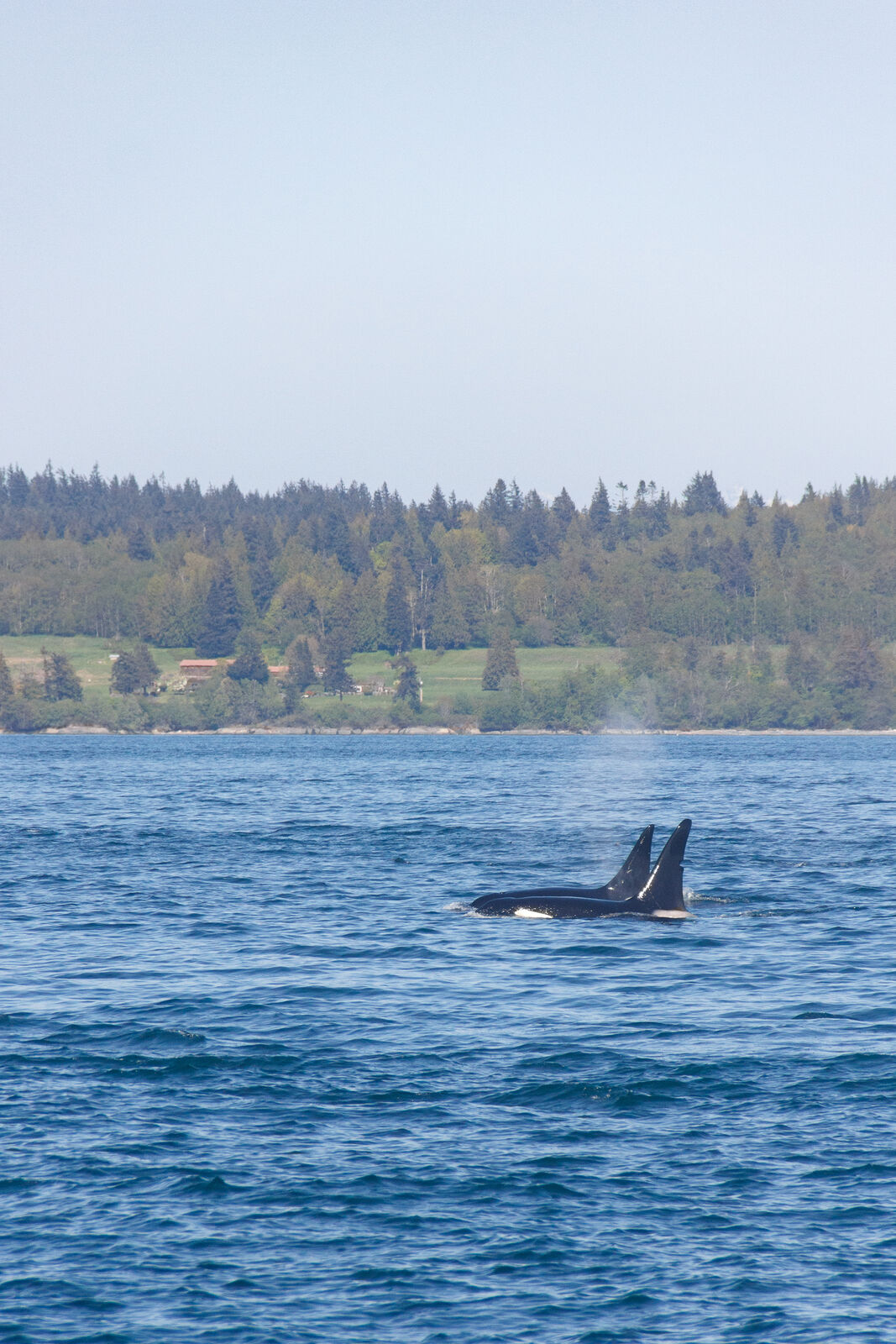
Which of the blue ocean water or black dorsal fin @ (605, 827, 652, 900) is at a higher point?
black dorsal fin @ (605, 827, 652, 900)

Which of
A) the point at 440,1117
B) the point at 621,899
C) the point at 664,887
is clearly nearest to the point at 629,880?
the point at 621,899

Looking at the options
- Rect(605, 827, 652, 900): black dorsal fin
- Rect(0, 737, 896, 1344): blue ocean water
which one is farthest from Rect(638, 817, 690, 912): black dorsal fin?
Rect(0, 737, 896, 1344): blue ocean water

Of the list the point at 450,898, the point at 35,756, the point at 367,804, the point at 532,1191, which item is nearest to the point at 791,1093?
the point at 532,1191

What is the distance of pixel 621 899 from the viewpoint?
3572 centimetres

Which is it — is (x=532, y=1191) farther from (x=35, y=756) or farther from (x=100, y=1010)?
(x=35, y=756)

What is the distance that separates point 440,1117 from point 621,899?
59.4ft

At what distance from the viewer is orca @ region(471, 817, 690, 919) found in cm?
3506

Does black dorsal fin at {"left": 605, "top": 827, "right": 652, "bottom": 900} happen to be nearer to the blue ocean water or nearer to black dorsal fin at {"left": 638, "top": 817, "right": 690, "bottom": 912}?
black dorsal fin at {"left": 638, "top": 817, "right": 690, "bottom": 912}

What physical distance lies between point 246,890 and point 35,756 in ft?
482

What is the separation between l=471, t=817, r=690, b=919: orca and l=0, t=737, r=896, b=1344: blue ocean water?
0.61 meters

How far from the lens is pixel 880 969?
93.8 feet

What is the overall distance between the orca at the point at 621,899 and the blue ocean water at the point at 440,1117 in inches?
24.1

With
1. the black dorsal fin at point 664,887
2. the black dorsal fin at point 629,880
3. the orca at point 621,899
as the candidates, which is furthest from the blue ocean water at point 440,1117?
the black dorsal fin at point 629,880

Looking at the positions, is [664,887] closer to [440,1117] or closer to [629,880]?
[629,880]
